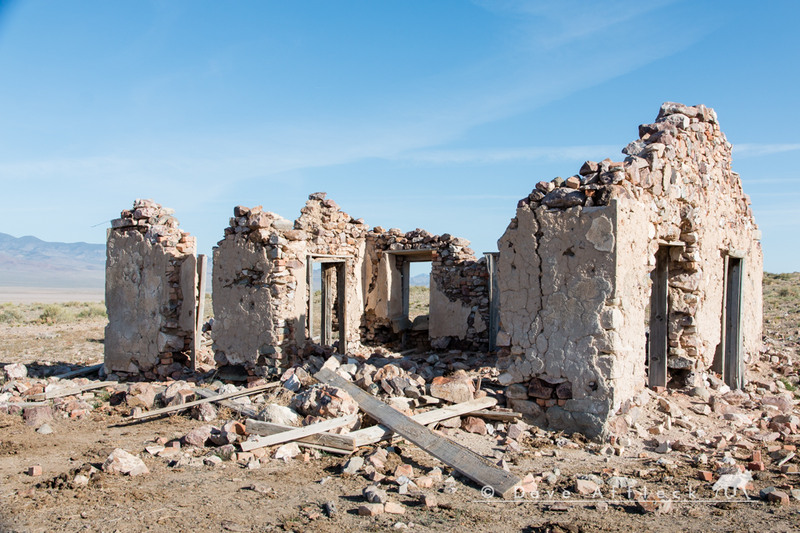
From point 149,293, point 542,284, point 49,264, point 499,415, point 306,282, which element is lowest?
point 499,415

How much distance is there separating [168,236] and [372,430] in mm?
5068

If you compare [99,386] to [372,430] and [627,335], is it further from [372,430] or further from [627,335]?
[627,335]

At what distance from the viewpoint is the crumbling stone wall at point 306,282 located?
8031 mm

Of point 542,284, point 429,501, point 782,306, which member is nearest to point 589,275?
point 542,284

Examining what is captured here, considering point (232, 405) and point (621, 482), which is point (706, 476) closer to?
point (621, 482)

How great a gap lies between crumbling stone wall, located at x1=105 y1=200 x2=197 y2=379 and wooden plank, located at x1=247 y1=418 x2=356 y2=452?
3.71m

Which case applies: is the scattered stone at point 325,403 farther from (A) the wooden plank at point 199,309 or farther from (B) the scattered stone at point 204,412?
(A) the wooden plank at point 199,309

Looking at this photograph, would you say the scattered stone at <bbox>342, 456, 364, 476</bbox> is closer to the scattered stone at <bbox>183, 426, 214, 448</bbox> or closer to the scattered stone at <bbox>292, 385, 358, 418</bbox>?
the scattered stone at <bbox>292, 385, 358, 418</bbox>

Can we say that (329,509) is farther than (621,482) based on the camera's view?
No

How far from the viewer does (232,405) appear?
6.38 metres

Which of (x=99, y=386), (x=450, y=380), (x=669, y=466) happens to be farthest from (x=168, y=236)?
(x=669, y=466)

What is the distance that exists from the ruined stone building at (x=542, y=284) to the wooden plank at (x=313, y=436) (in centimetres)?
180

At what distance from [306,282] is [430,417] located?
5791 mm

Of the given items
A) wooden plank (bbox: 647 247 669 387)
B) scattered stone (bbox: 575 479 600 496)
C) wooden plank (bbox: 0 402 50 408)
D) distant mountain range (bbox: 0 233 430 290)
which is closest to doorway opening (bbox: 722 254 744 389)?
wooden plank (bbox: 647 247 669 387)
